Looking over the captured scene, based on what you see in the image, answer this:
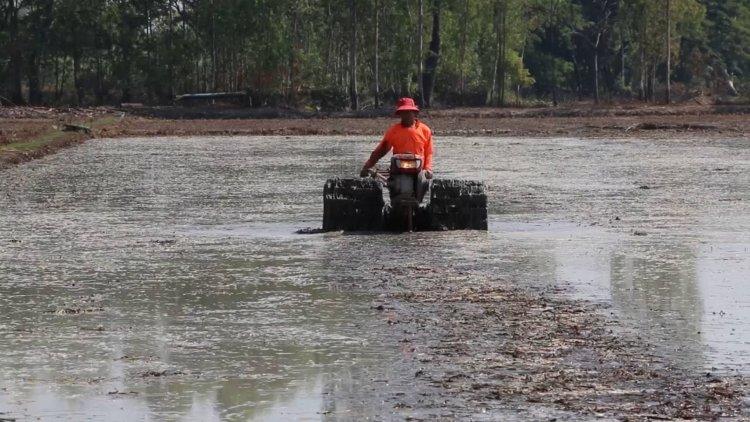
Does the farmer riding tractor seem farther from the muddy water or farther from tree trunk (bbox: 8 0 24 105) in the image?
tree trunk (bbox: 8 0 24 105)

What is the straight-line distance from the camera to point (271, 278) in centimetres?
1209

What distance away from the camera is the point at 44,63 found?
235 feet

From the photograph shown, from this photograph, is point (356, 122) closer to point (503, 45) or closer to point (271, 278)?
point (503, 45)

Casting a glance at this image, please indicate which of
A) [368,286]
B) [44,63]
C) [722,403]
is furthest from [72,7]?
[722,403]

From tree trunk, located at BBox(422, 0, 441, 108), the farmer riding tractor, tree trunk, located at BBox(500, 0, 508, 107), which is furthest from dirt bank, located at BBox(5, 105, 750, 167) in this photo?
the farmer riding tractor

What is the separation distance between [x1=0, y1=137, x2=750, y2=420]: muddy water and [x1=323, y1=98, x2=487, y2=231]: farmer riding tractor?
0.36m

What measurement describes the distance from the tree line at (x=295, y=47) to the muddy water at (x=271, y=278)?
42954 millimetres

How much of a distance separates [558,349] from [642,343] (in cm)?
54

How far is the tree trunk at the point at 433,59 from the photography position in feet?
233

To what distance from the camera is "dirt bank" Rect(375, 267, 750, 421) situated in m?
7.22

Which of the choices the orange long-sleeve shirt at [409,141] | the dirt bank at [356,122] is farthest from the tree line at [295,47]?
the orange long-sleeve shirt at [409,141]

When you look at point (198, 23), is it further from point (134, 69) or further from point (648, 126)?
point (648, 126)

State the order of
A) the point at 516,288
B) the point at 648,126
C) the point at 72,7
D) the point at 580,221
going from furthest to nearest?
the point at 72,7 → the point at 648,126 → the point at 580,221 → the point at 516,288

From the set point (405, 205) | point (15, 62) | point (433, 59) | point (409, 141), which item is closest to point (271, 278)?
point (405, 205)
